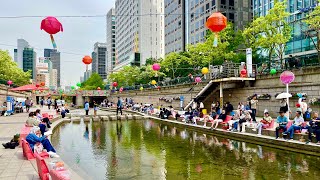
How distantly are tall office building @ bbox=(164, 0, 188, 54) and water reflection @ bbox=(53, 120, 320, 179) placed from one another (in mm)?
79510

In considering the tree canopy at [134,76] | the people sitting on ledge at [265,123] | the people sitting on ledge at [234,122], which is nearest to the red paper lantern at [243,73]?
the people sitting on ledge at [234,122]

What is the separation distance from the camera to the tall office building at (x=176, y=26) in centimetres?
9869

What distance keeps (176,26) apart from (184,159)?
9469 cm

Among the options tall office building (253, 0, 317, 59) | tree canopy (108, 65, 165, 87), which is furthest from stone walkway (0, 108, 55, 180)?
tree canopy (108, 65, 165, 87)

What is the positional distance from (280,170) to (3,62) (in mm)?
73829

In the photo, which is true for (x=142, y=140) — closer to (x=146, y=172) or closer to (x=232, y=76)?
(x=146, y=172)

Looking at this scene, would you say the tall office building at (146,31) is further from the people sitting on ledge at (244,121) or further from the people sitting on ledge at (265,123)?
the people sitting on ledge at (265,123)

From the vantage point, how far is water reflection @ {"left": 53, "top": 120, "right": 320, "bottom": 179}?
10539 millimetres

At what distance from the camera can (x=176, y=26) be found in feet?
342

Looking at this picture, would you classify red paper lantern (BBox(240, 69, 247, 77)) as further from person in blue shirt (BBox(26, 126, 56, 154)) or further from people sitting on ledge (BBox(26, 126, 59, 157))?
people sitting on ledge (BBox(26, 126, 59, 157))

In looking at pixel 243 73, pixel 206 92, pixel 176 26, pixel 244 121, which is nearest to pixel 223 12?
pixel 176 26

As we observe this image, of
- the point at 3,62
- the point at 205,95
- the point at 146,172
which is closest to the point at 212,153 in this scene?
the point at 146,172

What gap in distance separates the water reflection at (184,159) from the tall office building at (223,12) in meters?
65.0

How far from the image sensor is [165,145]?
16797mm
